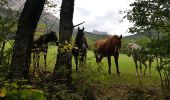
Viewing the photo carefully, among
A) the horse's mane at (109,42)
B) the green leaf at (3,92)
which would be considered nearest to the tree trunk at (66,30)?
the horse's mane at (109,42)

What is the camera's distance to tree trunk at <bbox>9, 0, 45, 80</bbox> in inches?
281

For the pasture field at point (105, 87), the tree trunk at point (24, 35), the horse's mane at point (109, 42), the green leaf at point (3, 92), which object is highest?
the horse's mane at point (109, 42)

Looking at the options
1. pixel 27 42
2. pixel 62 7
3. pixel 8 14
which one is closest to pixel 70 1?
pixel 62 7

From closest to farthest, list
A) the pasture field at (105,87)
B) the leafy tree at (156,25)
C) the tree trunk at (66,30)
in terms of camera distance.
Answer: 1. the pasture field at (105,87)
2. the tree trunk at (66,30)
3. the leafy tree at (156,25)

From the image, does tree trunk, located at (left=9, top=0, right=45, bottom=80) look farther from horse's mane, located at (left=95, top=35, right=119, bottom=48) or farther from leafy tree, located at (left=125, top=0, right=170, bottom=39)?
horse's mane, located at (left=95, top=35, right=119, bottom=48)

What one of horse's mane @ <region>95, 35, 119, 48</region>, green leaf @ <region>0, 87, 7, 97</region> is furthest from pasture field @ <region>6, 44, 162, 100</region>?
green leaf @ <region>0, 87, 7, 97</region>

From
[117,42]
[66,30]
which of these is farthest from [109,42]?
[66,30]

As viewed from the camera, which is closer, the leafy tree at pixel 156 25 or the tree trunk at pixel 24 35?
the tree trunk at pixel 24 35

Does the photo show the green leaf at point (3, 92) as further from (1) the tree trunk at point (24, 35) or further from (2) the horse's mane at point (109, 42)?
(2) the horse's mane at point (109, 42)

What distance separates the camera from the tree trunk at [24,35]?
23.4 ft

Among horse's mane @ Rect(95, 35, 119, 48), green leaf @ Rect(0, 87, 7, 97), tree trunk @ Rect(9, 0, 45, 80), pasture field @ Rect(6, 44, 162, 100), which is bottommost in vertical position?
pasture field @ Rect(6, 44, 162, 100)

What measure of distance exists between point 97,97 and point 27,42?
19.8ft

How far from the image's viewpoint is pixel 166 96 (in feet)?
49.4

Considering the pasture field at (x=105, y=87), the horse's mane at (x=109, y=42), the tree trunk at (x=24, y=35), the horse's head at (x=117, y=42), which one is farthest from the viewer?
the horse's mane at (x=109, y=42)
